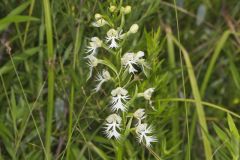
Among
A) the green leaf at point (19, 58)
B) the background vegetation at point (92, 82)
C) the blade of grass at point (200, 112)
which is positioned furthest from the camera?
the green leaf at point (19, 58)

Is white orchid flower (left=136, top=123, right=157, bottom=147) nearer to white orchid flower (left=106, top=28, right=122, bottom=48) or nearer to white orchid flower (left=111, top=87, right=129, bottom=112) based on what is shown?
white orchid flower (left=111, top=87, right=129, bottom=112)

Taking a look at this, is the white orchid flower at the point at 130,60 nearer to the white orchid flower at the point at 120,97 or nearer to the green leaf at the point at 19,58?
the white orchid flower at the point at 120,97

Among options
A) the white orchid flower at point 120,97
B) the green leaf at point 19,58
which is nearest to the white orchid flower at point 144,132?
the white orchid flower at point 120,97

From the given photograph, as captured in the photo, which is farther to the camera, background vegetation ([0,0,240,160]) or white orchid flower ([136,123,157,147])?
background vegetation ([0,0,240,160])

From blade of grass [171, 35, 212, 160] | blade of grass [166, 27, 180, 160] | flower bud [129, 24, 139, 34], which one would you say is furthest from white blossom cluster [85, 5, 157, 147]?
blade of grass [166, 27, 180, 160]

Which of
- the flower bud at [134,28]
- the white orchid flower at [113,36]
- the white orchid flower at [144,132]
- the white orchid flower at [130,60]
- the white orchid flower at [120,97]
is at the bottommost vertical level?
the white orchid flower at [144,132]

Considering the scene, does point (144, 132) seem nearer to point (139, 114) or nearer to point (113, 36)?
point (139, 114)

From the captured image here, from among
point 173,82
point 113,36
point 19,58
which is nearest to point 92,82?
point 19,58

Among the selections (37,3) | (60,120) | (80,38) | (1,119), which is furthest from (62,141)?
(37,3)
